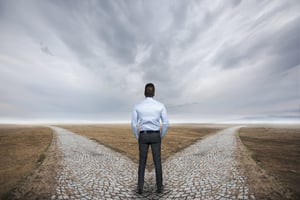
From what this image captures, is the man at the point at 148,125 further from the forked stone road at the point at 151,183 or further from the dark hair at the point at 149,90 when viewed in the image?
the forked stone road at the point at 151,183

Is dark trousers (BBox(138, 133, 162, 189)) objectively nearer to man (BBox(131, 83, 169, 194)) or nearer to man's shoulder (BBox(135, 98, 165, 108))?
man (BBox(131, 83, 169, 194))

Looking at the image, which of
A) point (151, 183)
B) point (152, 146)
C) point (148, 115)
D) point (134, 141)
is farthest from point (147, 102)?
point (134, 141)

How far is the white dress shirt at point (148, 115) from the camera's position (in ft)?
15.1

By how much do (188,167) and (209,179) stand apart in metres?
1.83

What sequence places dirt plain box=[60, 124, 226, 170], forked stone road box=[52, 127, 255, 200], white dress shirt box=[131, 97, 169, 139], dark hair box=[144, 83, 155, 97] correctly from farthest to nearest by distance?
dirt plain box=[60, 124, 226, 170]
dark hair box=[144, 83, 155, 97]
forked stone road box=[52, 127, 255, 200]
white dress shirt box=[131, 97, 169, 139]

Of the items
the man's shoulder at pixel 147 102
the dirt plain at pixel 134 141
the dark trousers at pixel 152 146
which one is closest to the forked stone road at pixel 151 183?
the dark trousers at pixel 152 146

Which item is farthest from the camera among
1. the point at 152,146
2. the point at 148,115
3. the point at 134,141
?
the point at 134,141

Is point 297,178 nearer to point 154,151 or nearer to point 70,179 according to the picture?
point 154,151

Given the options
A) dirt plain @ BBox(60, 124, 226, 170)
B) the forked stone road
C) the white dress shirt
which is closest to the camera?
the white dress shirt

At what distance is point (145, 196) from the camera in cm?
470

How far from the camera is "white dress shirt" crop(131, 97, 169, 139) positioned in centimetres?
459

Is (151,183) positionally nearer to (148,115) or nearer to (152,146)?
(152,146)

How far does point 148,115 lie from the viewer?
458cm

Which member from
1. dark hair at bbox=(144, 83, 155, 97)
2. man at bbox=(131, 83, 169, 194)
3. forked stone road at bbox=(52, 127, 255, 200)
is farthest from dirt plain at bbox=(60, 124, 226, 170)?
dark hair at bbox=(144, 83, 155, 97)
